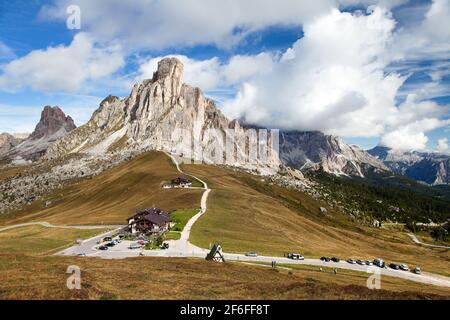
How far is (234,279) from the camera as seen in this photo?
1762 inches

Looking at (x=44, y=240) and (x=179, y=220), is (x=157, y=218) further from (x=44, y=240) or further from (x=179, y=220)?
(x=44, y=240)

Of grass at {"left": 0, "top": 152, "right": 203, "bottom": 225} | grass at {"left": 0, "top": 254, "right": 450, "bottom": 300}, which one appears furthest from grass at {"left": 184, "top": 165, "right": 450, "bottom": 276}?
grass at {"left": 0, "top": 254, "right": 450, "bottom": 300}

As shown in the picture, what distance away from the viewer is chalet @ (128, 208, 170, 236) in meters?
101

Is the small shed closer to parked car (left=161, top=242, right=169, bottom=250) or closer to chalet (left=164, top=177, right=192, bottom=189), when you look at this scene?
parked car (left=161, top=242, right=169, bottom=250)

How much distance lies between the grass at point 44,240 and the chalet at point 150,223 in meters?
11.1

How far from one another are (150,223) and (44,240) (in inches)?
1163

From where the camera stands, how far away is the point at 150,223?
102m

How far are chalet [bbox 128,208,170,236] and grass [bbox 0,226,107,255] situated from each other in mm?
11087

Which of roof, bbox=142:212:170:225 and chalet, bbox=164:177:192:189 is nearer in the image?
roof, bbox=142:212:170:225

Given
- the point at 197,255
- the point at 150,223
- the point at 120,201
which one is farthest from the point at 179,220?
the point at 120,201
